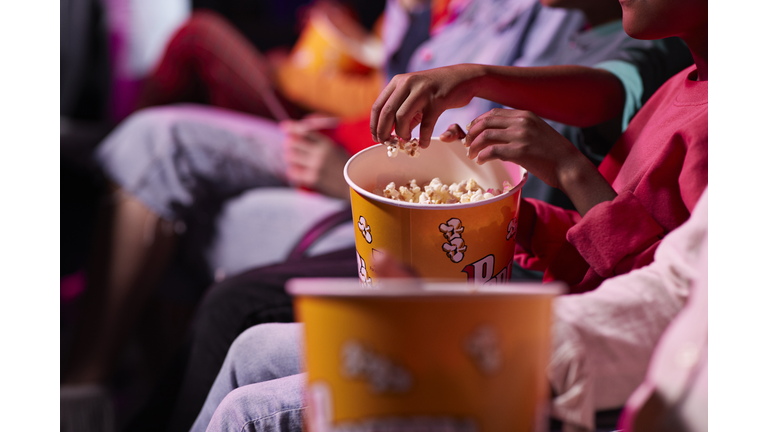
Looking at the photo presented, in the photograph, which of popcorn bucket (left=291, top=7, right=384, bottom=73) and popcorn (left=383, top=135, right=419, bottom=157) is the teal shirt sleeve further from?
popcorn bucket (left=291, top=7, right=384, bottom=73)

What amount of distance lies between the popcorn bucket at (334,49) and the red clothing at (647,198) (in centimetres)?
117

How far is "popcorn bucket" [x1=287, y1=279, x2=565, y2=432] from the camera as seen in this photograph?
0.36m

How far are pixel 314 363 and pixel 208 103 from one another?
148 centimetres

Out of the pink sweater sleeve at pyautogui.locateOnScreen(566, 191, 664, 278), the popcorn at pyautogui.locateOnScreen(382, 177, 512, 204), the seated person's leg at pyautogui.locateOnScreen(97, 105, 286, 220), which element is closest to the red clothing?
the pink sweater sleeve at pyautogui.locateOnScreen(566, 191, 664, 278)

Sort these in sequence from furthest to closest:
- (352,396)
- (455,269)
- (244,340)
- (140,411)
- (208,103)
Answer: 1. (208,103)
2. (140,411)
3. (244,340)
4. (455,269)
5. (352,396)

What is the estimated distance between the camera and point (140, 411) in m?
0.99

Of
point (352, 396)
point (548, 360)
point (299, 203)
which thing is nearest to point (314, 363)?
point (352, 396)

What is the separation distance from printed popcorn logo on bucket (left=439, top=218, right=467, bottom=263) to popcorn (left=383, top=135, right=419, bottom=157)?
4.4 inches


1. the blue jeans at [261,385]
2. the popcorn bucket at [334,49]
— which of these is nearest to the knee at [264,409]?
the blue jeans at [261,385]

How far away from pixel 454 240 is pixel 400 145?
13 cm

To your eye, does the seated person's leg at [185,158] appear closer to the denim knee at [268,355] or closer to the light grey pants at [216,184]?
the light grey pants at [216,184]

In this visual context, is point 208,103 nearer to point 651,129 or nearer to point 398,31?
point 398,31

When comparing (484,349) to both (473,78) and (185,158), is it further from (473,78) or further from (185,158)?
(185,158)

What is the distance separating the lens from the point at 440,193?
616mm
